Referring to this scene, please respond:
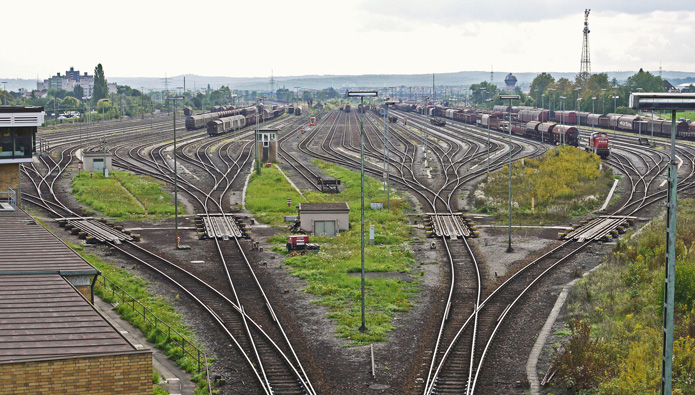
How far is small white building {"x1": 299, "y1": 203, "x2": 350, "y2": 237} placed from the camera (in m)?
46.6

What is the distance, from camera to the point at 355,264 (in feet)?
127

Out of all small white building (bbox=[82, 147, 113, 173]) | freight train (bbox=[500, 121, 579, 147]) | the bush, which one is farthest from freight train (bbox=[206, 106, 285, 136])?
the bush

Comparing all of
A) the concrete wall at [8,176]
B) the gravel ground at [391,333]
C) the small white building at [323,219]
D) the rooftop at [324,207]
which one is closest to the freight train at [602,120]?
the rooftop at [324,207]

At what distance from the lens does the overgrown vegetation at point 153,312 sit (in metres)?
24.7

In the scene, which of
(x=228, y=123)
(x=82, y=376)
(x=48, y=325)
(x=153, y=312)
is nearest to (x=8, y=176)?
(x=153, y=312)

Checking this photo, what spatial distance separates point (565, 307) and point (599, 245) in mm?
13322

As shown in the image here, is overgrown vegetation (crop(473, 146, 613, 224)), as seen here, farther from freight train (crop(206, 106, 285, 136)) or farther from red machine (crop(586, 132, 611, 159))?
freight train (crop(206, 106, 285, 136))

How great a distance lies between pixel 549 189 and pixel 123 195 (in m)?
31.0

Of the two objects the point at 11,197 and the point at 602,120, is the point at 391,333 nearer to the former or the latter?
A: the point at 11,197

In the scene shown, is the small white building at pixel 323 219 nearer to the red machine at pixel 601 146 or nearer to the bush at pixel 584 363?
the bush at pixel 584 363

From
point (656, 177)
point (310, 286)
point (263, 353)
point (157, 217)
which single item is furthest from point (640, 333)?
point (656, 177)

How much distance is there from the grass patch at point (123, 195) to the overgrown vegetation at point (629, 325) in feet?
99.3

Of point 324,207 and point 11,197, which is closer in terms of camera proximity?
point 11,197

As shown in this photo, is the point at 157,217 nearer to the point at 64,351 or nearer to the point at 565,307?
the point at 565,307
